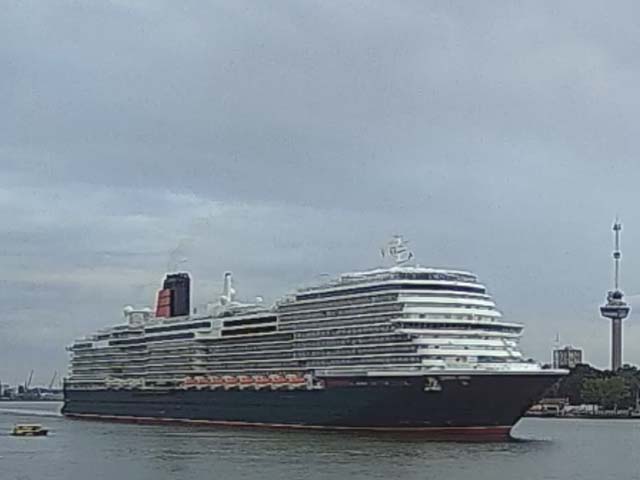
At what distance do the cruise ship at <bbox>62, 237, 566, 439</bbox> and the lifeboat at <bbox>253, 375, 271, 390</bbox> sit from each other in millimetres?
103

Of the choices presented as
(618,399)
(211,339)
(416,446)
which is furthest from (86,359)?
(618,399)

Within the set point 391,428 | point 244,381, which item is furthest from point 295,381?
point 391,428

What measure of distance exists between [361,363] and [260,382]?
13700mm

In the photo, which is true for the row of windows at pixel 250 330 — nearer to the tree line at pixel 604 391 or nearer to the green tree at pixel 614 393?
the tree line at pixel 604 391

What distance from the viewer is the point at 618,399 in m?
183

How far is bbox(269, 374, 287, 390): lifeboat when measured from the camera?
3819 inches

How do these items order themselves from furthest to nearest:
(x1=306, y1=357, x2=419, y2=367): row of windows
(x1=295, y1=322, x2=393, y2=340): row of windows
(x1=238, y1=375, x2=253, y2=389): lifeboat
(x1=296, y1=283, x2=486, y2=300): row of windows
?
(x1=238, y1=375, x2=253, y2=389): lifeboat, (x1=296, y1=283, x2=486, y2=300): row of windows, (x1=295, y1=322, x2=393, y2=340): row of windows, (x1=306, y1=357, x2=419, y2=367): row of windows

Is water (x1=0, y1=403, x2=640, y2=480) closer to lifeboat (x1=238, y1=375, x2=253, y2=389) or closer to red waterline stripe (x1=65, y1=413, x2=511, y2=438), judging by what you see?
red waterline stripe (x1=65, y1=413, x2=511, y2=438)

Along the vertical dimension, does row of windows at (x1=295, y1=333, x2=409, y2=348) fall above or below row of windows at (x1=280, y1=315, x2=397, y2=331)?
below

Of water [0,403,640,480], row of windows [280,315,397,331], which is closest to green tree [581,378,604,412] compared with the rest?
water [0,403,640,480]

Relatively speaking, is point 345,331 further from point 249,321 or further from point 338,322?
point 249,321

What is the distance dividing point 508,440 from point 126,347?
5488 centimetres

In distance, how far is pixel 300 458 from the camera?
67.9m

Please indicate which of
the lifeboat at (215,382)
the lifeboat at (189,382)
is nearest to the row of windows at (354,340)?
the lifeboat at (215,382)
